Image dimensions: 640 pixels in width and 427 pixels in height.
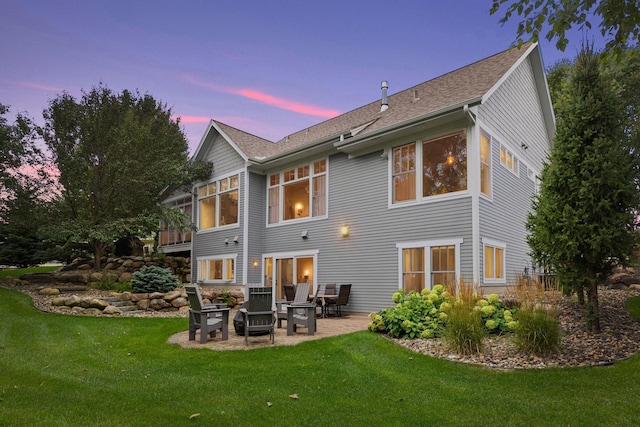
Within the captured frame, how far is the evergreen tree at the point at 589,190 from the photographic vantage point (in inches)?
269

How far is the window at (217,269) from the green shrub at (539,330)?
438 inches

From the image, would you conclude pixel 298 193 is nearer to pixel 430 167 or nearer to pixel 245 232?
pixel 245 232

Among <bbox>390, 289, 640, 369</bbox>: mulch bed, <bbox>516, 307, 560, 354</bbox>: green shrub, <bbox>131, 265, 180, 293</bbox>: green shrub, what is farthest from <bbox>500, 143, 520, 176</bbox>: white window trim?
<bbox>131, 265, 180, 293</bbox>: green shrub

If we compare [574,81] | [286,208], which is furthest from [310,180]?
[574,81]

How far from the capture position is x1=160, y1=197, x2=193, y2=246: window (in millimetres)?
18500

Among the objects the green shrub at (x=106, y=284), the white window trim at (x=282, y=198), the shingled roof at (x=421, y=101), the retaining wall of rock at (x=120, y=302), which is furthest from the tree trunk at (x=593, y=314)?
the green shrub at (x=106, y=284)

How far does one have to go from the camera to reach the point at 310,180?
13750 mm

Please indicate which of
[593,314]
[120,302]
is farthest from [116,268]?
[593,314]

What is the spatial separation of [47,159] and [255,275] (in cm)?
814

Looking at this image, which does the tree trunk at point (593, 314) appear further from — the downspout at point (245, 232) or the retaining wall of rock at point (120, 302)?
the downspout at point (245, 232)

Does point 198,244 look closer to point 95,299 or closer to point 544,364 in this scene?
point 95,299

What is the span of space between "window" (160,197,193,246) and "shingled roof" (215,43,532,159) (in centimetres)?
431

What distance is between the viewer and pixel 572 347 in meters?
6.02

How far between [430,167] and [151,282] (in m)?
8.55
